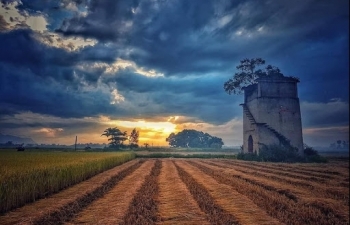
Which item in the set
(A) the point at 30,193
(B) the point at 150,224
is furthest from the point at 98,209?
(A) the point at 30,193

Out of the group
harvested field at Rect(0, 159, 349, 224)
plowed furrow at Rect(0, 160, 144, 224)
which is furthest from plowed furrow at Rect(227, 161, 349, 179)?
plowed furrow at Rect(0, 160, 144, 224)

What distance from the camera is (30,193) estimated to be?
1222 cm

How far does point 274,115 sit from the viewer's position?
1732 inches

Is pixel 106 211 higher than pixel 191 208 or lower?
lower

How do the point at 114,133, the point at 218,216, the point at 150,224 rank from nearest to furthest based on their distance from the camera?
the point at 150,224 < the point at 218,216 < the point at 114,133

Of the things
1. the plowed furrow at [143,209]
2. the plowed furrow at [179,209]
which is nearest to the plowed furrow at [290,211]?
the plowed furrow at [179,209]

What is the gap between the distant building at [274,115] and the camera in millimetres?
42719

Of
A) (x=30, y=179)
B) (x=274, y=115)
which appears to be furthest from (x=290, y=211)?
(x=274, y=115)

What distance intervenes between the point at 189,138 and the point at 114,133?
59.9 m

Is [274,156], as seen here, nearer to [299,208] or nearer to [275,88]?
[275,88]

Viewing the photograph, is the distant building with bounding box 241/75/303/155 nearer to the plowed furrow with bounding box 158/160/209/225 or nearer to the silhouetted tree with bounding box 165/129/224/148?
the plowed furrow with bounding box 158/160/209/225

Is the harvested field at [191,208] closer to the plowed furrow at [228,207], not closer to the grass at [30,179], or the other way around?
the plowed furrow at [228,207]

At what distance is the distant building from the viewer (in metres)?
42.7

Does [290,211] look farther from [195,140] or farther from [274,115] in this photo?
[195,140]
